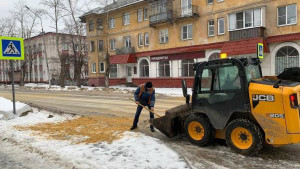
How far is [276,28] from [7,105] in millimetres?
20617

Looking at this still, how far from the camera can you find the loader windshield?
5.33 m

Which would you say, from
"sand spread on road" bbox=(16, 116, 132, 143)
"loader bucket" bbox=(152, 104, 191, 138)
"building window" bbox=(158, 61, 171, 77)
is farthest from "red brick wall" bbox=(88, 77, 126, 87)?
"loader bucket" bbox=(152, 104, 191, 138)

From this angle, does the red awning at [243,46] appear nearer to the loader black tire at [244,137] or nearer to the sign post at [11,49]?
the sign post at [11,49]

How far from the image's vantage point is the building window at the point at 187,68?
92.1 ft

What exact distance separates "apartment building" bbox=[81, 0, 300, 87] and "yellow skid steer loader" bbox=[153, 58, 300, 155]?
17969mm

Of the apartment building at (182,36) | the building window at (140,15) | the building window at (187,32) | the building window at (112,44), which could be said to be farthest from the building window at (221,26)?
the building window at (112,44)

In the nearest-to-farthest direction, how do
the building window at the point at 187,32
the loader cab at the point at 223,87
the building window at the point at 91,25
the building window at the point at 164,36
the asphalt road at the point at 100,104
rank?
the loader cab at the point at 223,87 < the asphalt road at the point at 100,104 < the building window at the point at 187,32 < the building window at the point at 164,36 < the building window at the point at 91,25

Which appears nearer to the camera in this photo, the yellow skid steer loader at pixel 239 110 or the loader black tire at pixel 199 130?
the yellow skid steer loader at pixel 239 110

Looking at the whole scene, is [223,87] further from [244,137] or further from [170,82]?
[170,82]

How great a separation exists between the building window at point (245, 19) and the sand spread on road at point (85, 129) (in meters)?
17.9

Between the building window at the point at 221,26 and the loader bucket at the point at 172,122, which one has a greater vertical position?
the building window at the point at 221,26

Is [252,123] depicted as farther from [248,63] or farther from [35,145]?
[35,145]

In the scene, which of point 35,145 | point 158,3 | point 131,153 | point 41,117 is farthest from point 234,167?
point 158,3

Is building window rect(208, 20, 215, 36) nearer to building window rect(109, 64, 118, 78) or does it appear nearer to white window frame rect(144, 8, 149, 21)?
white window frame rect(144, 8, 149, 21)
